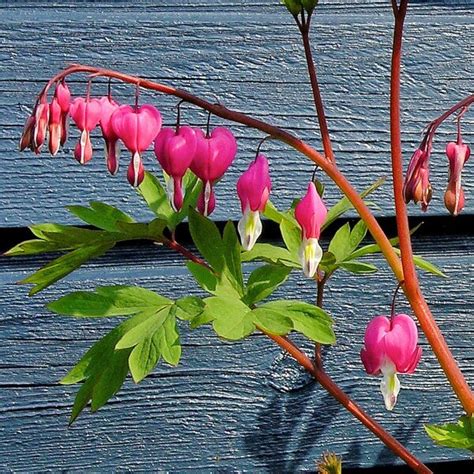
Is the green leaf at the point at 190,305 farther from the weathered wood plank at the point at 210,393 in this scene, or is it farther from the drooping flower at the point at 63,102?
the weathered wood plank at the point at 210,393

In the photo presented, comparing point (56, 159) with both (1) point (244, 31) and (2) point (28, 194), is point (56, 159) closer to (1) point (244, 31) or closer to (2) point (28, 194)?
(2) point (28, 194)

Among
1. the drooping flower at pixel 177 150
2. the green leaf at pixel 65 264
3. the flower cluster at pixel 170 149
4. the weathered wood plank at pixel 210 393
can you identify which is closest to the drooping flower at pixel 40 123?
the flower cluster at pixel 170 149

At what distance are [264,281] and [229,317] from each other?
0.46 ft

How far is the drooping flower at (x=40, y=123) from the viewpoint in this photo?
30.0 inches

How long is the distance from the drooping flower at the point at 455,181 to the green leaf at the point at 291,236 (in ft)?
0.81

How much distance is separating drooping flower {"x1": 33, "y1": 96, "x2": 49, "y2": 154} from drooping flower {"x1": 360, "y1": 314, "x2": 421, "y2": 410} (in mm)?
394

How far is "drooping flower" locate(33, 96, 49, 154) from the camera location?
0.76 meters

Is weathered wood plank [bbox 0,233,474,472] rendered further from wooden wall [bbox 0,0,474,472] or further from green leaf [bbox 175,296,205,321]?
green leaf [bbox 175,296,205,321]

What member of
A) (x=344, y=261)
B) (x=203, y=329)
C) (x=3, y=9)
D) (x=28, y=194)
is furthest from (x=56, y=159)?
(x=344, y=261)

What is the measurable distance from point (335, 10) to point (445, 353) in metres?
0.76

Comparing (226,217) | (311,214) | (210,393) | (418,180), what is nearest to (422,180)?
(418,180)

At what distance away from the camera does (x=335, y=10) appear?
1.41 metres

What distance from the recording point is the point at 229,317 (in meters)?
0.85

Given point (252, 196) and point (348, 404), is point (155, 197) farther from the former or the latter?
point (348, 404)
